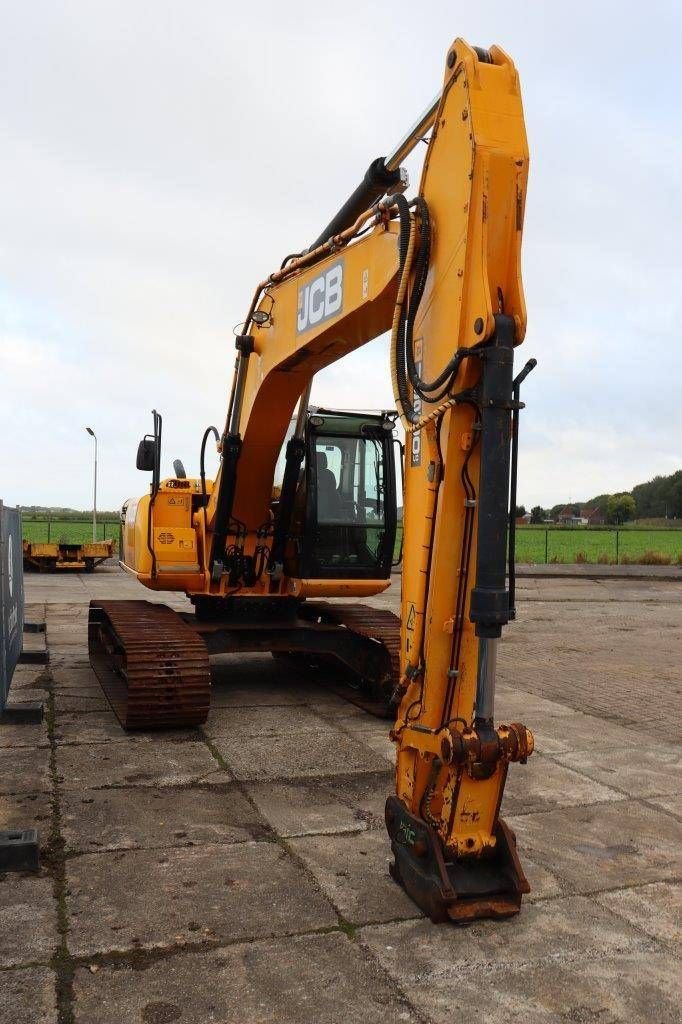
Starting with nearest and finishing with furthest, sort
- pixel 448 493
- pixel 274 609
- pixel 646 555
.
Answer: pixel 448 493 → pixel 274 609 → pixel 646 555

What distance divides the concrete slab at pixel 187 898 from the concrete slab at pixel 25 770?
1.30 metres

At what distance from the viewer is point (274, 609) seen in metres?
9.11

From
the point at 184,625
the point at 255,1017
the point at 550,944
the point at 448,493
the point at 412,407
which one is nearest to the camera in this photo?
the point at 255,1017

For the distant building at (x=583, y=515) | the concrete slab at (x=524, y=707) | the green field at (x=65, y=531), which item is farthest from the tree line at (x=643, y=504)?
the concrete slab at (x=524, y=707)

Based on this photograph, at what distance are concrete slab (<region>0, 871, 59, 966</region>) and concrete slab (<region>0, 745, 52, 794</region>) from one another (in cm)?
138

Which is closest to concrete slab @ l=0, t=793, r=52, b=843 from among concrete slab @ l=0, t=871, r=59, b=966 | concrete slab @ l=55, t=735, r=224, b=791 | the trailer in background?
concrete slab @ l=55, t=735, r=224, b=791

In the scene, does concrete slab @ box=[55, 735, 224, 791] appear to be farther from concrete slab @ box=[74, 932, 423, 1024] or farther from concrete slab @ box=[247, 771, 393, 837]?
concrete slab @ box=[74, 932, 423, 1024]

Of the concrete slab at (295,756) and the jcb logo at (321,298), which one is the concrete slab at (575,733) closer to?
the concrete slab at (295,756)

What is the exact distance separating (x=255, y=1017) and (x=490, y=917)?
1.25 m

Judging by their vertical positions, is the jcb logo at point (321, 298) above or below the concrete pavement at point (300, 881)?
above

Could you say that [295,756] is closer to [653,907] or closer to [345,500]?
[345,500]

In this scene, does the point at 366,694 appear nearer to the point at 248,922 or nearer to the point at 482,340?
the point at 248,922

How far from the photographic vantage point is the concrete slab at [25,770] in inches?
232

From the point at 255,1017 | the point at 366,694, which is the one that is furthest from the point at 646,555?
the point at 255,1017
